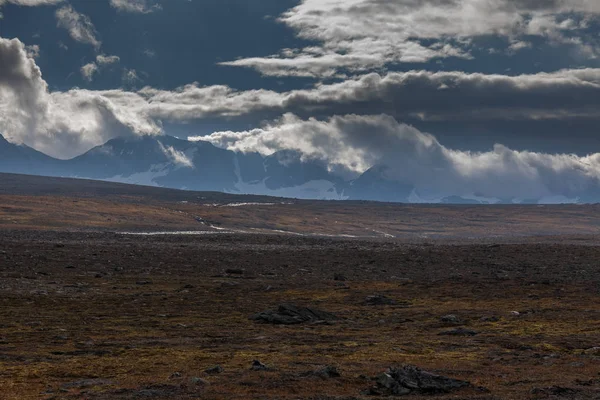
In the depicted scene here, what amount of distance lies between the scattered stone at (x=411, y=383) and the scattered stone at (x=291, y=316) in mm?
14588

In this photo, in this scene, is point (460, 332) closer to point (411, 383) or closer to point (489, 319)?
point (489, 319)

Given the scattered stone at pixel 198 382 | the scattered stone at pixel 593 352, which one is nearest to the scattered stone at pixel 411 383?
the scattered stone at pixel 198 382

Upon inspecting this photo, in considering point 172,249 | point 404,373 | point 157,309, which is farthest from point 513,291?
point 172,249

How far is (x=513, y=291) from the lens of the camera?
49969 mm

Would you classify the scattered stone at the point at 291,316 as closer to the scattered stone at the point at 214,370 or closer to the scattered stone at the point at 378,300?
the scattered stone at the point at 378,300

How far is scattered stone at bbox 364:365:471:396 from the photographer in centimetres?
2070

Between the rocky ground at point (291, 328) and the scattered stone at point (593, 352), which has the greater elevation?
the scattered stone at point (593, 352)

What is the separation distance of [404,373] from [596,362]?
8.44 meters

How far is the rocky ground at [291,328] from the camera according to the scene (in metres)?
21.4

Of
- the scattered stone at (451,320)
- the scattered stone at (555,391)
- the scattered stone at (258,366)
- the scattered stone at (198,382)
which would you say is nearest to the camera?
the scattered stone at (555,391)

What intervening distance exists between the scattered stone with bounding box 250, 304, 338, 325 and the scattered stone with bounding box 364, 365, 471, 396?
14.6 metres

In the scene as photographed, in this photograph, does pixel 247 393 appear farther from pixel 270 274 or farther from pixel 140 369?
pixel 270 274

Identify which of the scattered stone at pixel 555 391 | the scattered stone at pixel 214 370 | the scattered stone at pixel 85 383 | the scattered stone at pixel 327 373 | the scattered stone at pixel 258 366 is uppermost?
the scattered stone at pixel 555 391

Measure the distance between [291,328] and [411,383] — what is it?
1395 centimetres
